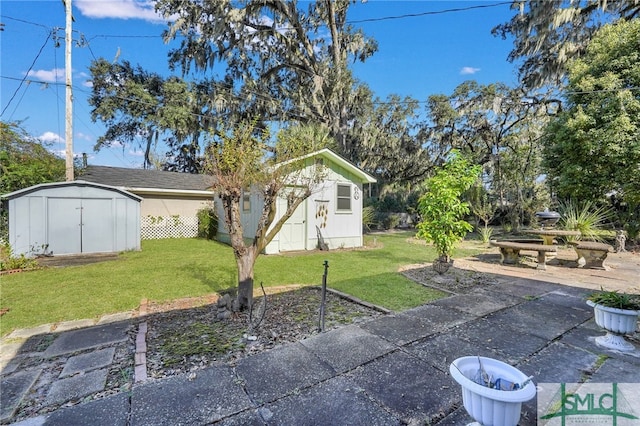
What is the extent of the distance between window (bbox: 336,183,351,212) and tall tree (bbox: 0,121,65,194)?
415 inches

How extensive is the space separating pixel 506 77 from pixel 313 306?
1620 cm

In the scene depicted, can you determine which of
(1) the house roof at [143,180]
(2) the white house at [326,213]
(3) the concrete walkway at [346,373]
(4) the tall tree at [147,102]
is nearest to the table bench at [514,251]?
(3) the concrete walkway at [346,373]

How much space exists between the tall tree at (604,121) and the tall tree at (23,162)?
18.4m

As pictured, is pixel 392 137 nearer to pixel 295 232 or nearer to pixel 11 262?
pixel 295 232

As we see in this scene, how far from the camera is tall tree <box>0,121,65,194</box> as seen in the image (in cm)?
969

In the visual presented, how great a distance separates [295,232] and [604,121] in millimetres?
10741

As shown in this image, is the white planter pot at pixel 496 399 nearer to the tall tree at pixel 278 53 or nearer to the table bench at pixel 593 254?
the table bench at pixel 593 254

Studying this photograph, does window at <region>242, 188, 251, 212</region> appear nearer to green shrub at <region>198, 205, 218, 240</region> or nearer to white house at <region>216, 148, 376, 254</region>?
white house at <region>216, 148, 376, 254</region>

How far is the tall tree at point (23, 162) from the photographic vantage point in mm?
9688

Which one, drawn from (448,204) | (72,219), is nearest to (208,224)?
(72,219)

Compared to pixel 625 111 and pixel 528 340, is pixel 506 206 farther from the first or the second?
pixel 528 340

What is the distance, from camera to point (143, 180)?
Result: 46.3 ft

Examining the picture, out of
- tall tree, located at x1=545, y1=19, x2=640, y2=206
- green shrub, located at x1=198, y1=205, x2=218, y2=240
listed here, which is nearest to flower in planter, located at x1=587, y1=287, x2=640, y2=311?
tall tree, located at x1=545, y1=19, x2=640, y2=206

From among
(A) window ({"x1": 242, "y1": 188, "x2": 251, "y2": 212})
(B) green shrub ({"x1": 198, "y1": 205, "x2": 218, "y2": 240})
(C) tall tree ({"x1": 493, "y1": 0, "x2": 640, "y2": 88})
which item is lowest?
(B) green shrub ({"x1": 198, "y1": 205, "x2": 218, "y2": 240})
